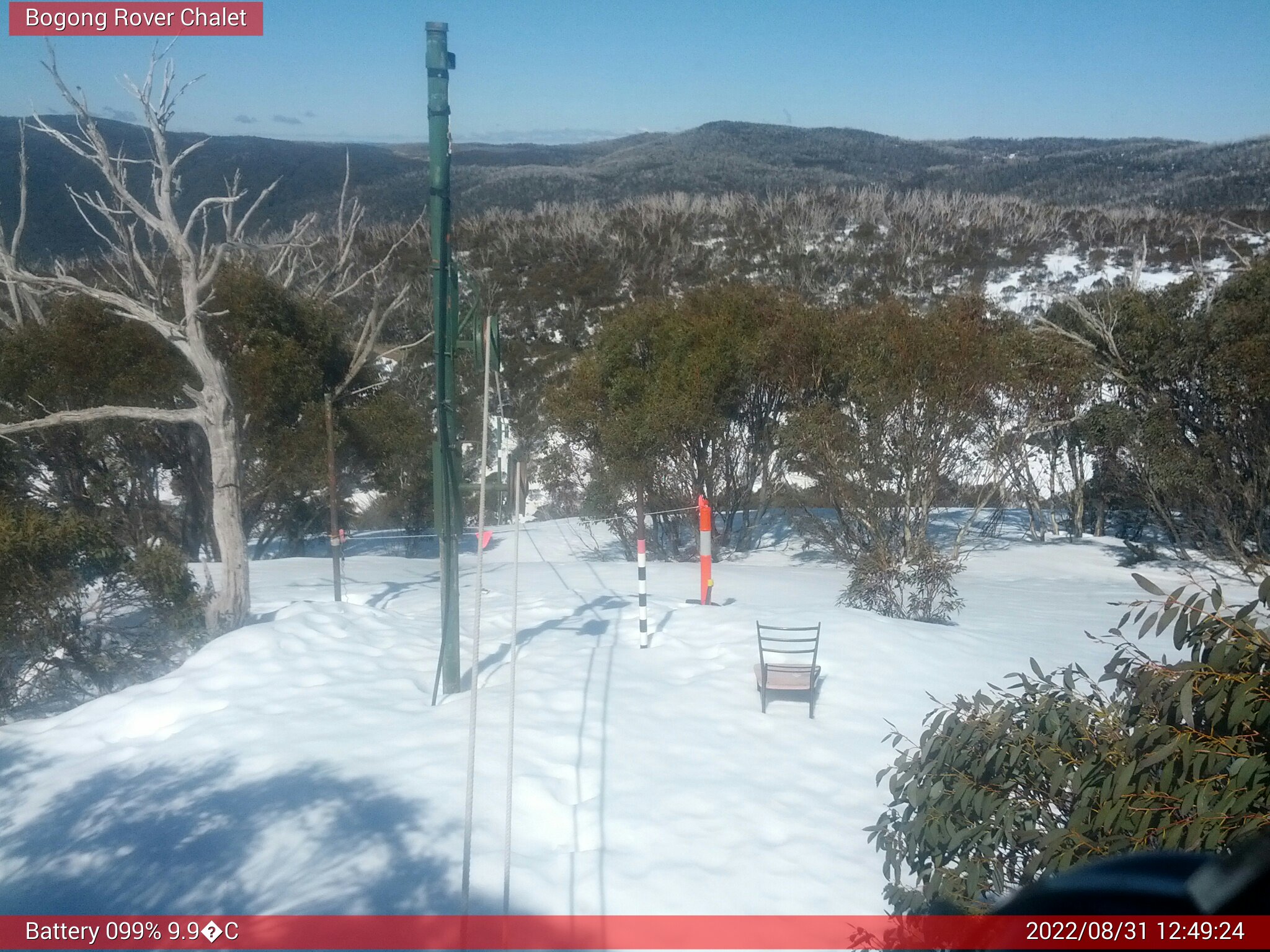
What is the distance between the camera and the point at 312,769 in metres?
5.05

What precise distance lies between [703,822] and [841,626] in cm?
373

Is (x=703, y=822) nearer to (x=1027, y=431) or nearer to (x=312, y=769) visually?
(x=312, y=769)

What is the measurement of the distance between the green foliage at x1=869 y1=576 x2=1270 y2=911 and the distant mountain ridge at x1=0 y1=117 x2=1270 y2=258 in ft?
90.4

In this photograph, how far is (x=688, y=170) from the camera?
2581 inches

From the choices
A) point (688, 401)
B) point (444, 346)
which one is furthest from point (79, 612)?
point (688, 401)

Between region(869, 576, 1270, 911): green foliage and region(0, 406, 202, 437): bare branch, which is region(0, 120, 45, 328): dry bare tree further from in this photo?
region(869, 576, 1270, 911): green foliage

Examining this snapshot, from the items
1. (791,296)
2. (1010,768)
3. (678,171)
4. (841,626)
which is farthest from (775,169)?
(1010,768)

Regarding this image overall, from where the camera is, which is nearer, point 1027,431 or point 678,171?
point 1027,431

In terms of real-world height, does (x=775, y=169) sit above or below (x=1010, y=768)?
above

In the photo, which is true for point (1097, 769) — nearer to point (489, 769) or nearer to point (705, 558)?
point (489, 769)

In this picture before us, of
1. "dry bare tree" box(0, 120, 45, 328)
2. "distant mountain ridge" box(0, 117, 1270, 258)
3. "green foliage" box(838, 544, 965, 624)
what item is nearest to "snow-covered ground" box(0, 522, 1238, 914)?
"green foliage" box(838, 544, 965, 624)

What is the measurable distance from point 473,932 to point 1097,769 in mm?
2317

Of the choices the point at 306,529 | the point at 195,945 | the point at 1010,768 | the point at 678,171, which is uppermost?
the point at 678,171

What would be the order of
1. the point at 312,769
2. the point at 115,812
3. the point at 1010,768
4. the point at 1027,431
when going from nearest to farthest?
the point at 1010,768 < the point at 115,812 < the point at 312,769 < the point at 1027,431
